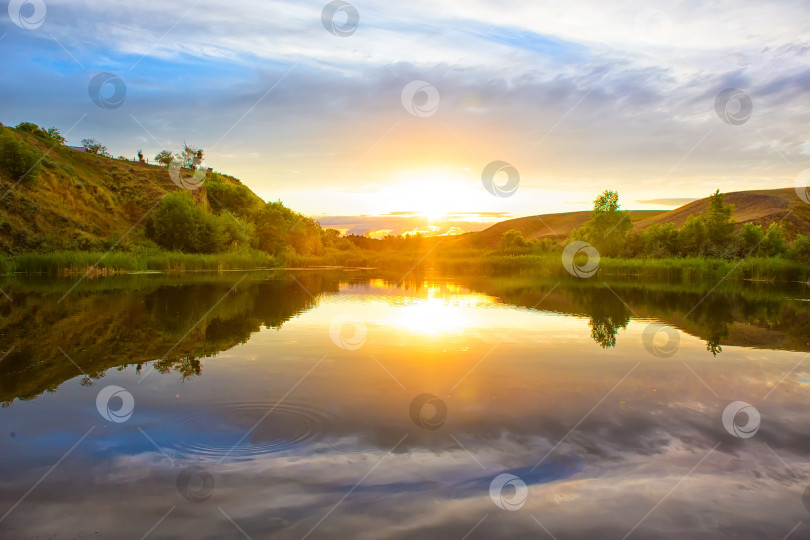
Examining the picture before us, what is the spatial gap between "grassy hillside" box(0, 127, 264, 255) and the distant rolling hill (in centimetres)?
7908

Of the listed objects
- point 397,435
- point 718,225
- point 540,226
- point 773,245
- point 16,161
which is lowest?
point 397,435

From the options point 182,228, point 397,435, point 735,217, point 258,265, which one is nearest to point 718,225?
point 735,217

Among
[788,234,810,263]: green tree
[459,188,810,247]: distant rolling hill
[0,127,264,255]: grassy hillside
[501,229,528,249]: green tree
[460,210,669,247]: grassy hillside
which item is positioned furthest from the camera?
[460,210,669,247]: grassy hillside

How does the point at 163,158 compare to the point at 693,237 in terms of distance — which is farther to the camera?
the point at 163,158

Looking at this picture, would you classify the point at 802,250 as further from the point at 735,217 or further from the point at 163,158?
the point at 163,158

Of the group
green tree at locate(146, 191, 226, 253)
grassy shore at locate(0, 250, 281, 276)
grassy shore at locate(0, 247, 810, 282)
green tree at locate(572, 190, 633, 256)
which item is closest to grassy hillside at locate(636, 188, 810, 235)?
green tree at locate(572, 190, 633, 256)

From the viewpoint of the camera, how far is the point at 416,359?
1006cm

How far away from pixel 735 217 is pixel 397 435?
88261 millimetres

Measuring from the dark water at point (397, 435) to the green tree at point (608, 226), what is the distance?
51681mm

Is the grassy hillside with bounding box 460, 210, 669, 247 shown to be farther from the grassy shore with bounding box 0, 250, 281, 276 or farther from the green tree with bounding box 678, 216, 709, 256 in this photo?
the grassy shore with bounding box 0, 250, 281, 276

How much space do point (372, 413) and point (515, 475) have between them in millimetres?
2264

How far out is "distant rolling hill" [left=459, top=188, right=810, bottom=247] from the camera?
71.3 meters

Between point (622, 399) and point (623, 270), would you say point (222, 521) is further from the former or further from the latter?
point (623, 270)

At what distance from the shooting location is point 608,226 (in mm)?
62469
